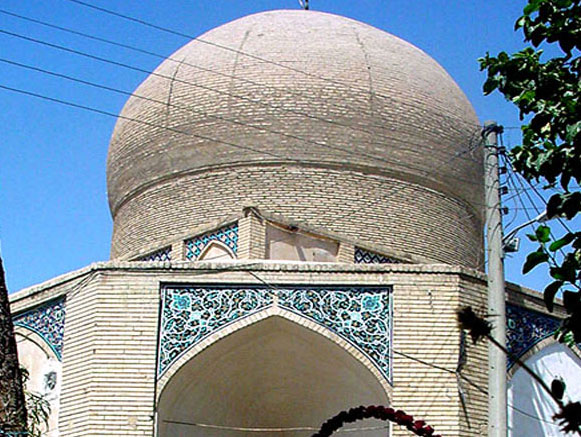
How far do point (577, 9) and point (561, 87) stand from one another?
0.90 ft

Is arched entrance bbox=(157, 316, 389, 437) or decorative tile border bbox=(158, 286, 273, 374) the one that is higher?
decorative tile border bbox=(158, 286, 273, 374)

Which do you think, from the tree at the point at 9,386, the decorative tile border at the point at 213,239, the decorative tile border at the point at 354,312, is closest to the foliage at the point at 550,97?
the tree at the point at 9,386

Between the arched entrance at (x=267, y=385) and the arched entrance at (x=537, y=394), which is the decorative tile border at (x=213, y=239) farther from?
the arched entrance at (x=537, y=394)

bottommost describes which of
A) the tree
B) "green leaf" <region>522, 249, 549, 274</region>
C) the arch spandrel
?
the tree

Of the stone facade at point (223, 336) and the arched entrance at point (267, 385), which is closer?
the stone facade at point (223, 336)

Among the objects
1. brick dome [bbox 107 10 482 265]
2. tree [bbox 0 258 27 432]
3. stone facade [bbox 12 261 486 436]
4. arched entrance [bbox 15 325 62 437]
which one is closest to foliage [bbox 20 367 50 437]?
arched entrance [bbox 15 325 62 437]

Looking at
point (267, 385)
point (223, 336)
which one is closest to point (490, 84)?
point (223, 336)

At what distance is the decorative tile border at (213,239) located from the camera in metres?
9.29

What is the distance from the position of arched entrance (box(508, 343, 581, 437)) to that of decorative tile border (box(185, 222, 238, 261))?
8.72 feet

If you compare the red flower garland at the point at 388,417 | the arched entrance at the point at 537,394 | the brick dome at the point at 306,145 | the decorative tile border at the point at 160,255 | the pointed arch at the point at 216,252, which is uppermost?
the brick dome at the point at 306,145

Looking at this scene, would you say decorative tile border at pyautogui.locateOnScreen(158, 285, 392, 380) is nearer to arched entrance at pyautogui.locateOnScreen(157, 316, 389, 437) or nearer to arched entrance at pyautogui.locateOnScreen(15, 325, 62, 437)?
arched entrance at pyautogui.locateOnScreen(157, 316, 389, 437)

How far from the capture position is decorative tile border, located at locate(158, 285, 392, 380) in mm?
7844

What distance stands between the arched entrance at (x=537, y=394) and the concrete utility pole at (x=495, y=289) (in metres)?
1.64

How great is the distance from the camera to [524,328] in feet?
27.3
